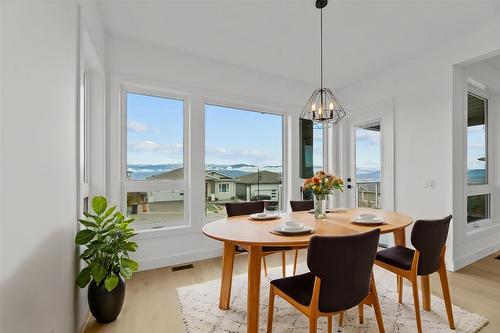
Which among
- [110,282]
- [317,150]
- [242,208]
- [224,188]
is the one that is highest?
[317,150]

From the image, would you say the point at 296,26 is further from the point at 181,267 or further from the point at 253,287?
the point at 181,267

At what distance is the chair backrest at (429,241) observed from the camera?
5.67ft

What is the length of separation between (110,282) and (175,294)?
2.58 feet

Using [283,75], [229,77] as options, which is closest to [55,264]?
[229,77]

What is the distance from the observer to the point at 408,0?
89.4 inches

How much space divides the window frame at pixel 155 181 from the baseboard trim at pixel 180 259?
355 mm

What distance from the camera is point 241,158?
3.85 m

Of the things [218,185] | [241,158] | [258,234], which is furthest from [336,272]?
[241,158]

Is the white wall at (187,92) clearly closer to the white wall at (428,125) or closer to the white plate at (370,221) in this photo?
the white wall at (428,125)

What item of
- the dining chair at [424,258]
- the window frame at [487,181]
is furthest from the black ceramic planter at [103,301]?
the window frame at [487,181]

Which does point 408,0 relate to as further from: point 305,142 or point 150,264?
point 150,264

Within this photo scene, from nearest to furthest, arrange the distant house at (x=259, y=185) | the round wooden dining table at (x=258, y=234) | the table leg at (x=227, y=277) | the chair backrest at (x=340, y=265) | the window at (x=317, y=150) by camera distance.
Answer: the chair backrest at (x=340, y=265) → the round wooden dining table at (x=258, y=234) → the table leg at (x=227, y=277) → the distant house at (x=259, y=185) → the window at (x=317, y=150)

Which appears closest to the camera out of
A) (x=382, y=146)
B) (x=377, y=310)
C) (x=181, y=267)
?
(x=377, y=310)

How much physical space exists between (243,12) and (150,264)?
291 centimetres
